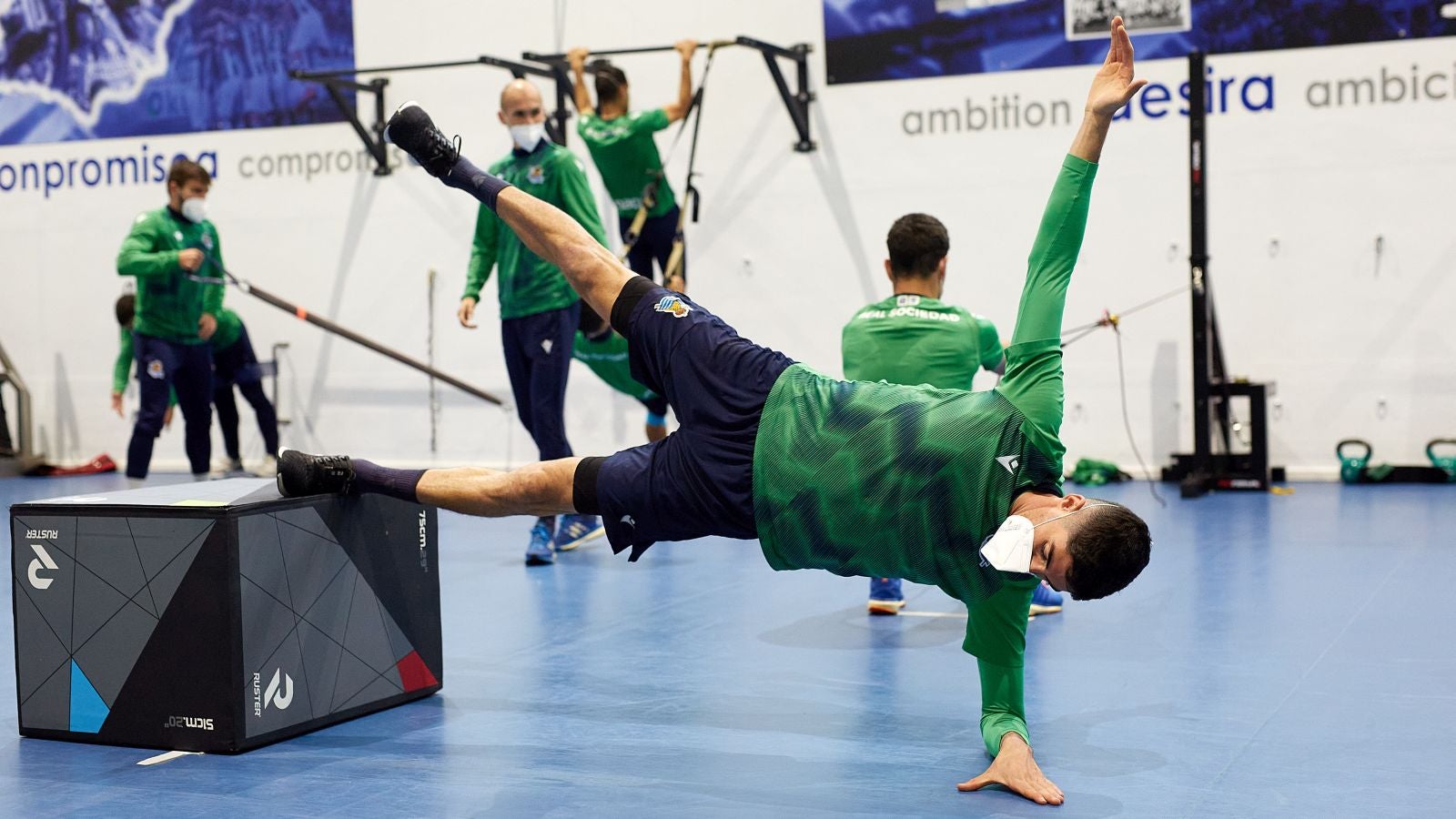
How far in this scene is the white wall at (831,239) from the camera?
8055 mm

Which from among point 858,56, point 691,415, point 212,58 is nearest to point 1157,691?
point 691,415

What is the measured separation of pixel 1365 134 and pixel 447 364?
229 inches

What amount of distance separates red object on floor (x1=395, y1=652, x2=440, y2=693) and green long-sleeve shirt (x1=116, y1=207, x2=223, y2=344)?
4.30 m

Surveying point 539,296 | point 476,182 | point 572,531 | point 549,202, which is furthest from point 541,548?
point 476,182

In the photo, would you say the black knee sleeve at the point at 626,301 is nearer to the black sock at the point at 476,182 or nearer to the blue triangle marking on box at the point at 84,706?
the black sock at the point at 476,182

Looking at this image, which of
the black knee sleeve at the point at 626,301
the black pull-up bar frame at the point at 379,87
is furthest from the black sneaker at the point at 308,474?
the black pull-up bar frame at the point at 379,87

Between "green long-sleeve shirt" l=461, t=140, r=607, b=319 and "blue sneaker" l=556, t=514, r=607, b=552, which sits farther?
"blue sneaker" l=556, t=514, r=607, b=552

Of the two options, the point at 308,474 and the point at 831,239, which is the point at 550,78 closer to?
the point at 831,239

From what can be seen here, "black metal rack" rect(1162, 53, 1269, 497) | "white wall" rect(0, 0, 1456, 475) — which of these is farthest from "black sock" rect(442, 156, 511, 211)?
"white wall" rect(0, 0, 1456, 475)

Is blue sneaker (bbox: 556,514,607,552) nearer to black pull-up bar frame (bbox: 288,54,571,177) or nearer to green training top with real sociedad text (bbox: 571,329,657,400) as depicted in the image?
green training top with real sociedad text (bbox: 571,329,657,400)

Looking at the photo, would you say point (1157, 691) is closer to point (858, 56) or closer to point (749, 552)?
point (749, 552)

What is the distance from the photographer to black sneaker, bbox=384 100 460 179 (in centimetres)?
368

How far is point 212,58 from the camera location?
33.8 ft

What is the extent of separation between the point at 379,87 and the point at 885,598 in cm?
644
